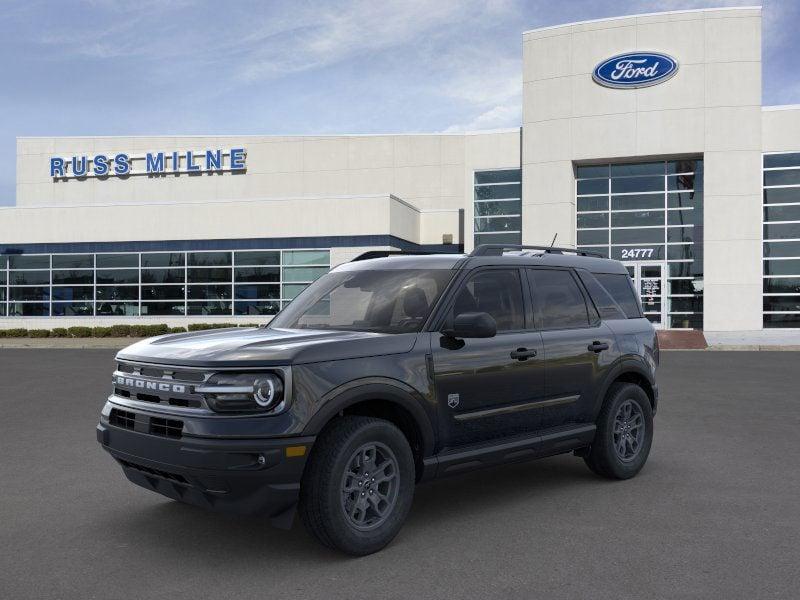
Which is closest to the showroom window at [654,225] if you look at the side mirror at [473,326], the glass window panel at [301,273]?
the glass window panel at [301,273]

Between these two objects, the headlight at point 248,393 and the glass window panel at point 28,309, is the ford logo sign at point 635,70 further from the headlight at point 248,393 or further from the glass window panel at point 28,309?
the headlight at point 248,393

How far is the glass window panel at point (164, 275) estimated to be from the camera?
122 ft

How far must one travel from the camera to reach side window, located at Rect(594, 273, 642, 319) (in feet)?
24.5

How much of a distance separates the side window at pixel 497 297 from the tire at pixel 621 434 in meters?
1.32

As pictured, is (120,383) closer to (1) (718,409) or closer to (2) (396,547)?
(2) (396,547)

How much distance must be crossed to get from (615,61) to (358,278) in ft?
96.9

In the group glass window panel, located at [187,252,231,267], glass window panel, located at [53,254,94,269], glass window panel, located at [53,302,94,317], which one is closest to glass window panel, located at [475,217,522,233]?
glass window panel, located at [187,252,231,267]

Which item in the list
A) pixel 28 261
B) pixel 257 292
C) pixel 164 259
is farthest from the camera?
pixel 28 261

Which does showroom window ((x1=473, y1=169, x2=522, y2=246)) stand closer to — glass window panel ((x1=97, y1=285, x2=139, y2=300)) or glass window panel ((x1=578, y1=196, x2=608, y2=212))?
glass window panel ((x1=578, y1=196, x2=608, y2=212))

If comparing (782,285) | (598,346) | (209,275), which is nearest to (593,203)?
(782,285)

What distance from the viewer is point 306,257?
35750mm

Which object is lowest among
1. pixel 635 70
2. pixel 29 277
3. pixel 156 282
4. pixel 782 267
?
pixel 156 282

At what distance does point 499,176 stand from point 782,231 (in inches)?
469

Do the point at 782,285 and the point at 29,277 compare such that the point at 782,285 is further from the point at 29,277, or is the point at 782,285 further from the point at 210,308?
the point at 29,277
